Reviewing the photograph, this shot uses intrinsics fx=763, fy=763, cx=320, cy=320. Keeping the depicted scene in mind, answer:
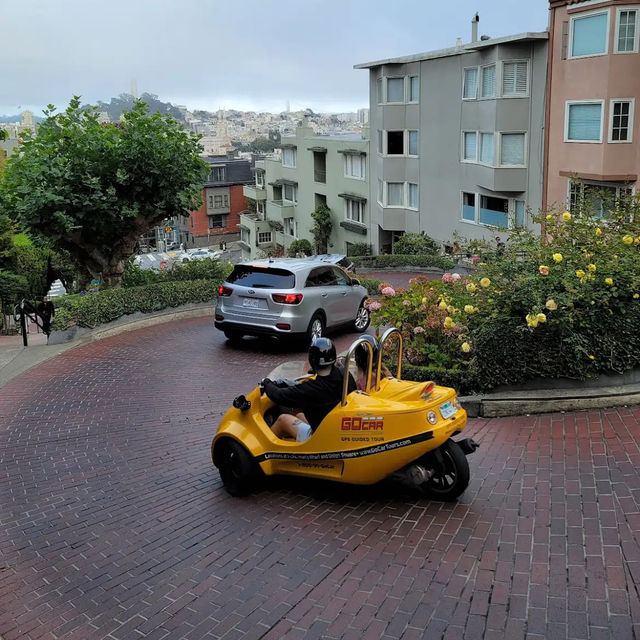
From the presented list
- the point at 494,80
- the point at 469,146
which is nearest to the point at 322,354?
the point at 494,80

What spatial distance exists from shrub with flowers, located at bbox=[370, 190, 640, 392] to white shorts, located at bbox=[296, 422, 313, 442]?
3.09 m

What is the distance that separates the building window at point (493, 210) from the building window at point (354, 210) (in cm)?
1377

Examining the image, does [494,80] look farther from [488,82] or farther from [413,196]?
[413,196]

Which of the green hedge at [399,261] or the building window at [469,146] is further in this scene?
the building window at [469,146]

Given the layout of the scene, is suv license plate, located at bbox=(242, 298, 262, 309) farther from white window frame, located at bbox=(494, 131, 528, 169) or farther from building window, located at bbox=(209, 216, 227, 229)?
building window, located at bbox=(209, 216, 227, 229)

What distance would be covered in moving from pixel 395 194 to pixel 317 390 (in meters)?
37.3

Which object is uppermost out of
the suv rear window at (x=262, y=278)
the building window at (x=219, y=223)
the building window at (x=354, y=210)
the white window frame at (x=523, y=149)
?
the white window frame at (x=523, y=149)

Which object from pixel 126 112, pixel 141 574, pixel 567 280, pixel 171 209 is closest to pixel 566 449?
pixel 567 280

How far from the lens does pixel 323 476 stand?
687 cm

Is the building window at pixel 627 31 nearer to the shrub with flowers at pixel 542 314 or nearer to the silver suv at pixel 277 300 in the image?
the silver suv at pixel 277 300

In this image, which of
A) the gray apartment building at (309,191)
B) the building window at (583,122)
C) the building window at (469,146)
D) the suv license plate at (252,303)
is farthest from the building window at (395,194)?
the suv license plate at (252,303)

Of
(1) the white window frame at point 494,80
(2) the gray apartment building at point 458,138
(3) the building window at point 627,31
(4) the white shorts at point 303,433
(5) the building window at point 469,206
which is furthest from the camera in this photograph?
(5) the building window at point 469,206

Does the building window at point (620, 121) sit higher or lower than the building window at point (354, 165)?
higher

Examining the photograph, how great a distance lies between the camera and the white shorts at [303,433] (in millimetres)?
7027
